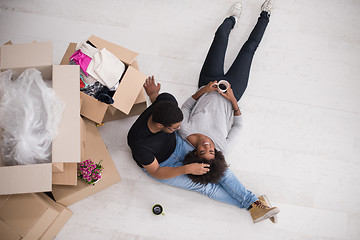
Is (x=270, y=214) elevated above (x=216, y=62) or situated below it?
below

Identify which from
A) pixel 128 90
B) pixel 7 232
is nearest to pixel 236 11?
pixel 128 90

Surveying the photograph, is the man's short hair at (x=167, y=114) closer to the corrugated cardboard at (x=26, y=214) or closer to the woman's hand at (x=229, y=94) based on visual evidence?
the woman's hand at (x=229, y=94)

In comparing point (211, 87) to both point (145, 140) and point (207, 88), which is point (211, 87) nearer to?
point (207, 88)

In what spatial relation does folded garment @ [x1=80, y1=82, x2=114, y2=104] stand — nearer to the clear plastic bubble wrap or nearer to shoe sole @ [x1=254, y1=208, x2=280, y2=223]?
the clear plastic bubble wrap

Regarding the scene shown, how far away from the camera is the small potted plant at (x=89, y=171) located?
1.63 metres

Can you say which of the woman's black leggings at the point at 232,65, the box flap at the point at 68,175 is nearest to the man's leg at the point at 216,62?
the woman's black leggings at the point at 232,65

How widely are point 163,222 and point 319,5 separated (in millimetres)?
2172

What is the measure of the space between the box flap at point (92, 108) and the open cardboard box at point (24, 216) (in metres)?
0.54

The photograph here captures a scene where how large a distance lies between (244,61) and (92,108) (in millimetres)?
1130

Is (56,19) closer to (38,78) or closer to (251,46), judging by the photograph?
(38,78)

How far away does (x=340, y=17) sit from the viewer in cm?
227

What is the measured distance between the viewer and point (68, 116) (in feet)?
4.60

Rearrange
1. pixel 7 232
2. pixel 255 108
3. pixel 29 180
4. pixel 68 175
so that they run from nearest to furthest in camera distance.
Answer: pixel 29 180 < pixel 7 232 < pixel 68 175 < pixel 255 108

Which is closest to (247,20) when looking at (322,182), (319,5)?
(319,5)
